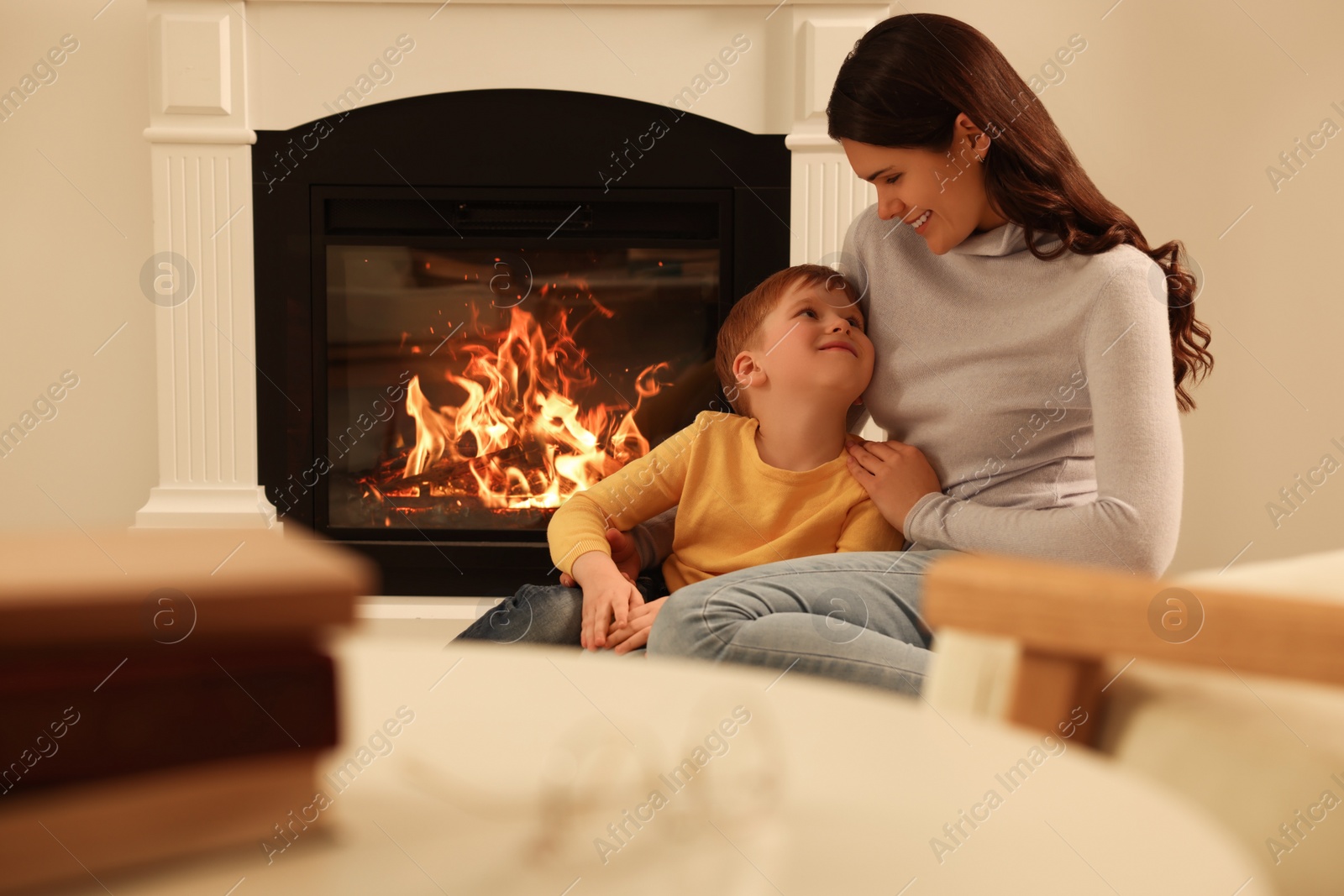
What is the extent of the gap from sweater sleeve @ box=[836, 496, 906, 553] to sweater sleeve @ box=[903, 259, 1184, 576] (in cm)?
18

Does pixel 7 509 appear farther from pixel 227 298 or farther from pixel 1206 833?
pixel 1206 833

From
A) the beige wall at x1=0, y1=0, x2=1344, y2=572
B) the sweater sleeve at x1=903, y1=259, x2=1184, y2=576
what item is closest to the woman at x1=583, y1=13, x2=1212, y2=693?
the sweater sleeve at x1=903, y1=259, x2=1184, y2=576

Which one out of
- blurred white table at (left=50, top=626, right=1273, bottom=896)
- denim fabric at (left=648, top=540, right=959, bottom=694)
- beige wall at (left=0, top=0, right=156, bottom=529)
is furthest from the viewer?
beige wall at (left=0, top=0, right=156, bottom=529)

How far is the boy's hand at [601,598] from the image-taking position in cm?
102

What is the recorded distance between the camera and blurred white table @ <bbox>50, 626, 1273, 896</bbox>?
1.15 feet

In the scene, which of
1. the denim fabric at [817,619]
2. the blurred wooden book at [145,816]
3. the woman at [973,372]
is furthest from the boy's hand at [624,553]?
the blurred wooden book at [145,816]

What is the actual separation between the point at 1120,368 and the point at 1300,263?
4.61 ft

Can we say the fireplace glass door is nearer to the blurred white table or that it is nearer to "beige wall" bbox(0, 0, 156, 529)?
"beige wall" bbox(0, 0, 156, 529)

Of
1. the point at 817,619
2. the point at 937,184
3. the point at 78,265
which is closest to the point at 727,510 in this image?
the point at 817,619

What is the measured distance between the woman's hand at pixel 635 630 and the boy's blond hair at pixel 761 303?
0.33m

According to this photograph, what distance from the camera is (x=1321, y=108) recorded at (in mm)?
2021

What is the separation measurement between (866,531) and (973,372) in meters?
0.20

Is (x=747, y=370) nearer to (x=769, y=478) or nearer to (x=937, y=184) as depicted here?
(x=769, y=478)

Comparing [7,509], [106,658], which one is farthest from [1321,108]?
[7,509]
